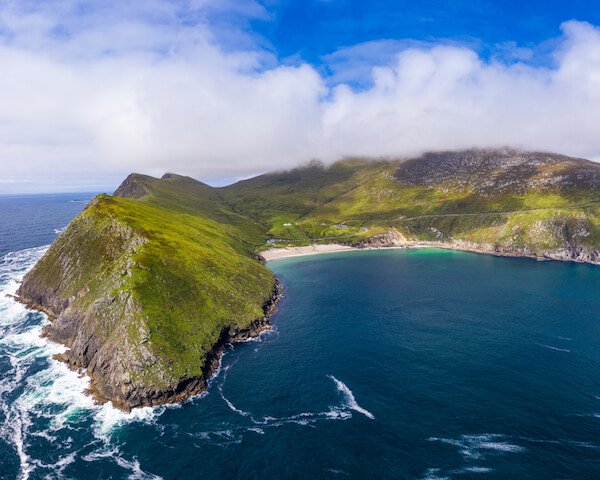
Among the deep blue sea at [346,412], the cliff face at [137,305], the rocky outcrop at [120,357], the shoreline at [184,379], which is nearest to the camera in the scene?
the deep blue sea at [346,412]

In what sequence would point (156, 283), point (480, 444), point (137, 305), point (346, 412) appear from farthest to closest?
point (156, 283), point (137, 305), point (346, 412), point (480, 444)

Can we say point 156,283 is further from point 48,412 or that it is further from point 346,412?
point 346,412

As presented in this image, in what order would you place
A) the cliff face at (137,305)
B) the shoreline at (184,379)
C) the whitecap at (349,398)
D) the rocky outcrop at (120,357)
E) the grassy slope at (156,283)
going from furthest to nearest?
1. the grassy slope at (156,283)
2. the cliff face at (137,305)
3. the rocky outcrop at (120,357)
4. the shoreline at (184,379)
5. the whitecap at (349,398)

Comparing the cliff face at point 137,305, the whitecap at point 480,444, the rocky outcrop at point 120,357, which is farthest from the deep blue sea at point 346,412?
the cliff face at point 137,305

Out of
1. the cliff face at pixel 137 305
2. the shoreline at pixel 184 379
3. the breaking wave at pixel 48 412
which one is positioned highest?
the cliff face at pixel 137 305

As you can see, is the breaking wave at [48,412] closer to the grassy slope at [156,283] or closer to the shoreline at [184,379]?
the shoreline at [184,379]

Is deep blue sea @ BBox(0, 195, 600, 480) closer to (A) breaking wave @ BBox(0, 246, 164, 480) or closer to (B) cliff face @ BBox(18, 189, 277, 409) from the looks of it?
(A) breaking wave @ BBox(0, 246, 164, 480)

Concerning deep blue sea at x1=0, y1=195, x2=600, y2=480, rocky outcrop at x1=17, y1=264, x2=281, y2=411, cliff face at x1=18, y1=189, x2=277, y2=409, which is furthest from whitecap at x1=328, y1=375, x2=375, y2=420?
cliff face at x1=18, y1=189, x2=277, y2=409

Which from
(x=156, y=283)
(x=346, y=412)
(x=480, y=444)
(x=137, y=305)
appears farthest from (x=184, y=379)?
(x=480, y=444)

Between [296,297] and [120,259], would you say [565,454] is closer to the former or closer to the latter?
[296,297]

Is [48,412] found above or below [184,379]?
below
